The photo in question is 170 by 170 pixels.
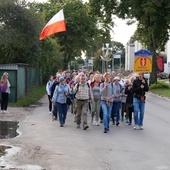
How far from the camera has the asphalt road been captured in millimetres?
8414

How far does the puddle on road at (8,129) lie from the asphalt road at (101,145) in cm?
29

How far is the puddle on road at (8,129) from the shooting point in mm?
11811

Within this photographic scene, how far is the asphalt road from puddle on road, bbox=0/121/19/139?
0.94ft

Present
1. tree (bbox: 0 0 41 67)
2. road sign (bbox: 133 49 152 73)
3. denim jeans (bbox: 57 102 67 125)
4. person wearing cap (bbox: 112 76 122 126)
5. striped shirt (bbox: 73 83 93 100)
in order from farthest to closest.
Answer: tree (bbox: 0 0 41 67) < road sign (bbox: 133 49 152 73) < person wearing cap (bbox: 112 76 122 126) < denim jeans (bbox: 57 102 67 125) < striped shirt (bbox: 73 83 93 100)

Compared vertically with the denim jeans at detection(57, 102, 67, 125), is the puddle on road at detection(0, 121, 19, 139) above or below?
below

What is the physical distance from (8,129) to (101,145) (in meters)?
3.66

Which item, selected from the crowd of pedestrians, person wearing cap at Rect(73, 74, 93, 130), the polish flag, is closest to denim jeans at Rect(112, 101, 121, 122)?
the crowd of pedestrians

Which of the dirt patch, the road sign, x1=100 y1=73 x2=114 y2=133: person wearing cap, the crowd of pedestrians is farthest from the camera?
the road sign

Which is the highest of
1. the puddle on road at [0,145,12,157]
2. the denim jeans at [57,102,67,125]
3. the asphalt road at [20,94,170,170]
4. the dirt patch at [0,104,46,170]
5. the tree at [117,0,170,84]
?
the tree at [117,0,170,84]

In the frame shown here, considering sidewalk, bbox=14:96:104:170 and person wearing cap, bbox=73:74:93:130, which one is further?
person wearing cap, bbox=73:74:93:130

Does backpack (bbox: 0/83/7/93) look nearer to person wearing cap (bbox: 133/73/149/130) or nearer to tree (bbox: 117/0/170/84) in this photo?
person wearing cap (bbox: 133/73/149/130)

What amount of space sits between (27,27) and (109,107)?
1508 centimetres

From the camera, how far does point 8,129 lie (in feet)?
42.8

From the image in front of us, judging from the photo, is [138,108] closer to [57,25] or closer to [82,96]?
[82,96]
